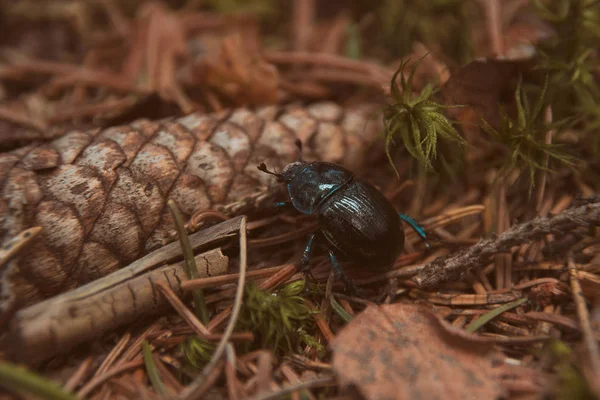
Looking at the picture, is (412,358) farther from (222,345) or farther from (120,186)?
(120,186)

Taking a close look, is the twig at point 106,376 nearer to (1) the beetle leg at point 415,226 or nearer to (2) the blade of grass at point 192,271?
(2) the blade of grass at point 192,271

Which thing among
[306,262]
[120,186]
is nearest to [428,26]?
[306,262]

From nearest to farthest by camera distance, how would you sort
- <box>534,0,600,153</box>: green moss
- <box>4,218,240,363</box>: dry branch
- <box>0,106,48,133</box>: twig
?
1. <box>4,218,240,363</box>: dry branch
2. <box>534,0,600,153</box>: green moss
3. <box>0,106,48,133</box>: twig

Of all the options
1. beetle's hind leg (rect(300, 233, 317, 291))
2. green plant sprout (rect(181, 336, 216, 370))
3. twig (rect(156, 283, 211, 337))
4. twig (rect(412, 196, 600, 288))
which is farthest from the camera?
beetle's hind leg (rect(300, 233, 317, 291))

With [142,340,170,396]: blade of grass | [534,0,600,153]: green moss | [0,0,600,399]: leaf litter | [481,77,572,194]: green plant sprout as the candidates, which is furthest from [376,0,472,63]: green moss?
[142,340,170,396]: blade of grass

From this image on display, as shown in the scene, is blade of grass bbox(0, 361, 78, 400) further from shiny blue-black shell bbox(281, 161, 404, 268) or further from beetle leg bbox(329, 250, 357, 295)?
shiny blue-black shell bbox(281, 161, 404, 268)

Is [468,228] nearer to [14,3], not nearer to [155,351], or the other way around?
[155,351]
